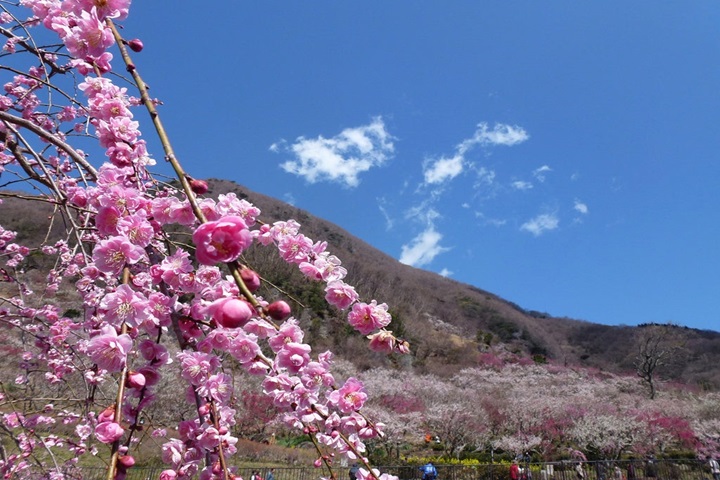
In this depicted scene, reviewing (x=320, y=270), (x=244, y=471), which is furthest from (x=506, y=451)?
(x=320, y=270)

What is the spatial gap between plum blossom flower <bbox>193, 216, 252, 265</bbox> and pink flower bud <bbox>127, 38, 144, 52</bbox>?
1016 millimetres

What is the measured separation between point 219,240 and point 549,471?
13.5 meters

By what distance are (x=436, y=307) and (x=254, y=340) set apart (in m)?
48.4

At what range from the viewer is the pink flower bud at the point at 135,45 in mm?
1524

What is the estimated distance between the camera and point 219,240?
2.81 ft

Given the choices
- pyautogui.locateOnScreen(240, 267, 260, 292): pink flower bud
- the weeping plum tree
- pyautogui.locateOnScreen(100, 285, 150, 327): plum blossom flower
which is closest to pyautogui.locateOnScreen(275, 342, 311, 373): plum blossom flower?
the weeping plum tree

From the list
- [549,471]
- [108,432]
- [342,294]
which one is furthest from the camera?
[549,471]

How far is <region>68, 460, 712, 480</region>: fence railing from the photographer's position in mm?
11680

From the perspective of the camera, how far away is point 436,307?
160 feet

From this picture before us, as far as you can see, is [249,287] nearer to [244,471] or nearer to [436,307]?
[244,471]

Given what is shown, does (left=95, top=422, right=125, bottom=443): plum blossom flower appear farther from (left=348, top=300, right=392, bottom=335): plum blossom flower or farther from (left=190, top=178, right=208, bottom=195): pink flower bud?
(left=348, top=300, right=392, bottom=335): plum blossom flower

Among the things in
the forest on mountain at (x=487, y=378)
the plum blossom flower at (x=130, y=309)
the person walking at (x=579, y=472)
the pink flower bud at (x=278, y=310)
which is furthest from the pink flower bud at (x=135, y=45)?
the person walking at (x=579, y=472)

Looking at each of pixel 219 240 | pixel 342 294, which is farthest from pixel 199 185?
pixel 342 294

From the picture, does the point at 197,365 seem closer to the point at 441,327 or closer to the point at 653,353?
the point at 653,353
